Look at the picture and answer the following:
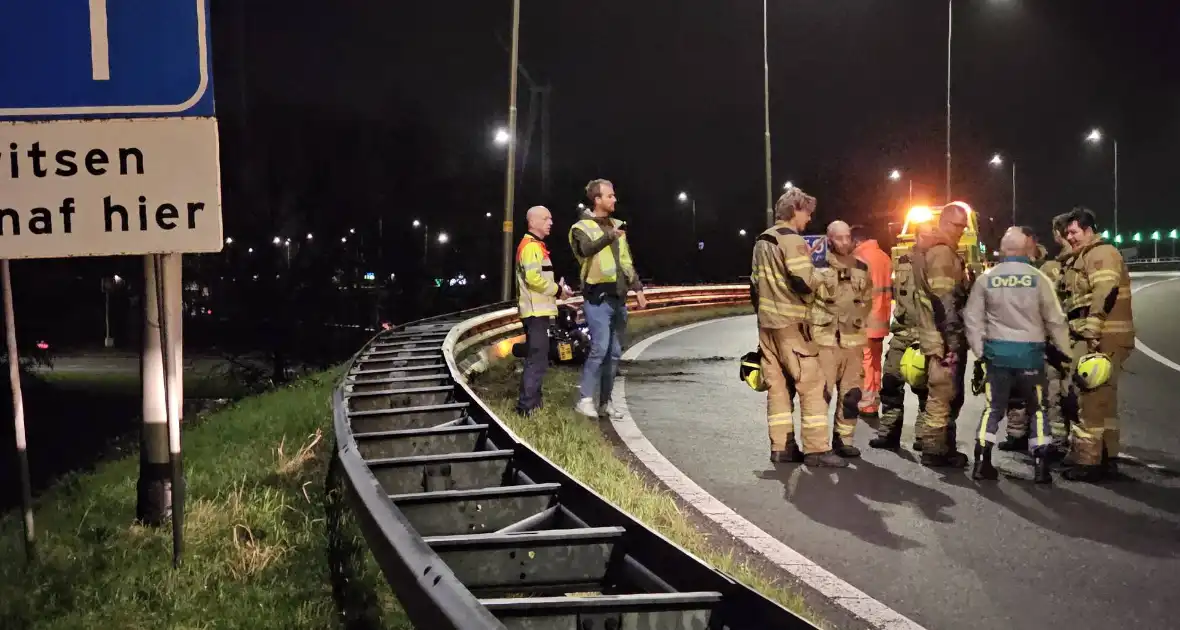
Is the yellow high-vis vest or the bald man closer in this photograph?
the bald man

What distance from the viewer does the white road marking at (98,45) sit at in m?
4.04

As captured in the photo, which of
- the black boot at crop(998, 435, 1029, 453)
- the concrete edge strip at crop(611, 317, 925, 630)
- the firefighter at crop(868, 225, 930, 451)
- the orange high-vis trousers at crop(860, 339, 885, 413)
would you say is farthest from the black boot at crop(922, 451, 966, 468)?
the orange high-vis trousers at crop(860, 339, 885, 413)

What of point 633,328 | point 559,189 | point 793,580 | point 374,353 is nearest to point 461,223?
point 559,189

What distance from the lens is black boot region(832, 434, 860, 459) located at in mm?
7875

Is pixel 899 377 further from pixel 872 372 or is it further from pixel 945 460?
pixel 872 372

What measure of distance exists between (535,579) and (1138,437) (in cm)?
718

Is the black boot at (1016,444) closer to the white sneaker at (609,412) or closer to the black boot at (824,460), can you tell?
the black boot at (824,460)

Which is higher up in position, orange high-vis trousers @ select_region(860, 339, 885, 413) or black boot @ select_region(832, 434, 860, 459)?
orange high-vis trousers @ select_region(860, 339, 885, 413)

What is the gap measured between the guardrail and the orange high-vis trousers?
5017 millimetres

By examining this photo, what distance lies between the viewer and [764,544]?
557 cm

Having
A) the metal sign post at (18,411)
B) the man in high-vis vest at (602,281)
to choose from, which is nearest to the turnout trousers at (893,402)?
the man in high-vis vest at (602,281)

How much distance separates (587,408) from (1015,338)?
372 cm

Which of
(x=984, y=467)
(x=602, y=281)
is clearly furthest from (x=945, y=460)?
(x=602, y=281)

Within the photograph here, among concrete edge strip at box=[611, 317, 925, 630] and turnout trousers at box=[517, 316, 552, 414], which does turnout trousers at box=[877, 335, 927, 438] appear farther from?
turnout trousers at box=[517, 316, 552, 414]
